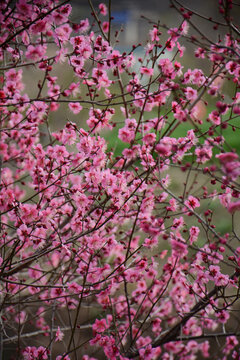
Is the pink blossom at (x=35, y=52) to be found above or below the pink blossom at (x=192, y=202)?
above

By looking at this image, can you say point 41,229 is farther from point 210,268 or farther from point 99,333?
point 210,268

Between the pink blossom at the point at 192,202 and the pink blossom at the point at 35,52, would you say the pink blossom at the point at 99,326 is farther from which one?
the pink blossom at the point at 35,52

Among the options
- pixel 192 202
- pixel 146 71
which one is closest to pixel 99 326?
pixel 192 202

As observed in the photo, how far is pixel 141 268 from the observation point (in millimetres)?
3219

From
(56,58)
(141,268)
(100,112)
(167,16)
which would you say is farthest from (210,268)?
(167,16)

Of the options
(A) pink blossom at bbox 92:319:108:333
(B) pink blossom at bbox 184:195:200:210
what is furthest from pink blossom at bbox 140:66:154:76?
(A) pink blossom at bbox 92:319:108:333

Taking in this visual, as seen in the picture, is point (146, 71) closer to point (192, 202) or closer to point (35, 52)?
point (35, 52)

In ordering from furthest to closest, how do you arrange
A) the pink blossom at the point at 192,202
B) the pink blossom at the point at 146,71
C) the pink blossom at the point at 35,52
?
the pink blossom at the point at 146,71 < the pink blossom at the point at 192,202 < the pink blossom at the point at 35,52

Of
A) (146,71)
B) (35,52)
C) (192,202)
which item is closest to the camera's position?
(35,52)

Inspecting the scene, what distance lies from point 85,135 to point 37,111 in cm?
54

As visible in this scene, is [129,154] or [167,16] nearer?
[129,154]

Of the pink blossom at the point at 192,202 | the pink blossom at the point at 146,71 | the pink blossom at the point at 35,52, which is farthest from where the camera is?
the pink blossom at the point at 146,71

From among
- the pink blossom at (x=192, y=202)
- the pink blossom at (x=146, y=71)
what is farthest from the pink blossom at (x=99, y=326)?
the pink blossom at (x=146, y=71)

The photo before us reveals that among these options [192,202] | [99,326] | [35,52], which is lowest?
[99,326]
